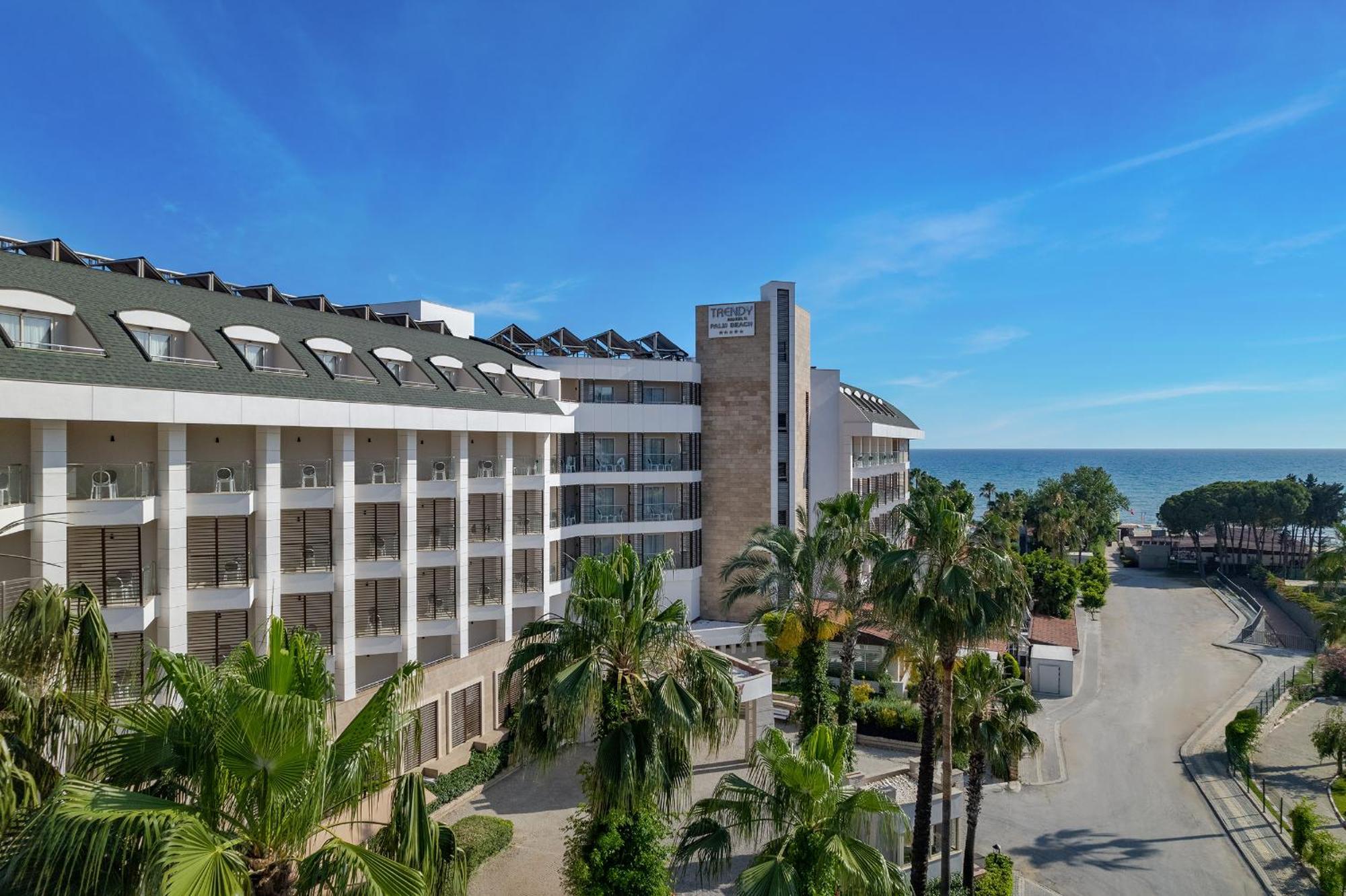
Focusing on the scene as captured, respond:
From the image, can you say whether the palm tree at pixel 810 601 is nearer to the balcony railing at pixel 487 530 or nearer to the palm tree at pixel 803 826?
the balcony railing at pixel 487 530

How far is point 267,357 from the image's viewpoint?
89.9 feet

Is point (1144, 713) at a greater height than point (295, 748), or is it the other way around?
point (295, 748)

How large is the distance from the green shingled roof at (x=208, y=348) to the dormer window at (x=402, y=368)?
0.25m

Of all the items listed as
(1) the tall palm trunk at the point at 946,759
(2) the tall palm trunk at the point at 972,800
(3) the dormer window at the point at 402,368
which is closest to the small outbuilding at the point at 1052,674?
(2) the tall palm trunk at the point at 972,800

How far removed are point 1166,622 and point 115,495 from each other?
68.2 metres

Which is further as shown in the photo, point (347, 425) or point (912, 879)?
point (347, 425)

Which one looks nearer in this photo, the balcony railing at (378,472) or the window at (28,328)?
the window at (28,328)

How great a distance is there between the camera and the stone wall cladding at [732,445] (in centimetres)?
4491

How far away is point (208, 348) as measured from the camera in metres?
24.2

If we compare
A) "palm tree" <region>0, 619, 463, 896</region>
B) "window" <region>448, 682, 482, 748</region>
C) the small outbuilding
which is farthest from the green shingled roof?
the small outbuilding

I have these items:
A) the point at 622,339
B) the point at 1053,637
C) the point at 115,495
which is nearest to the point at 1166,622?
the point at 1053,637

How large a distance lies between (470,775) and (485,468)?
12.3 m

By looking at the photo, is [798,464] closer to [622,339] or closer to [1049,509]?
[622,339]

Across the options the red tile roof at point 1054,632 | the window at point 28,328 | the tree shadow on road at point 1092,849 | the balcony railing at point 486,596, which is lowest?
the tree shadow on road at point 1092,849
